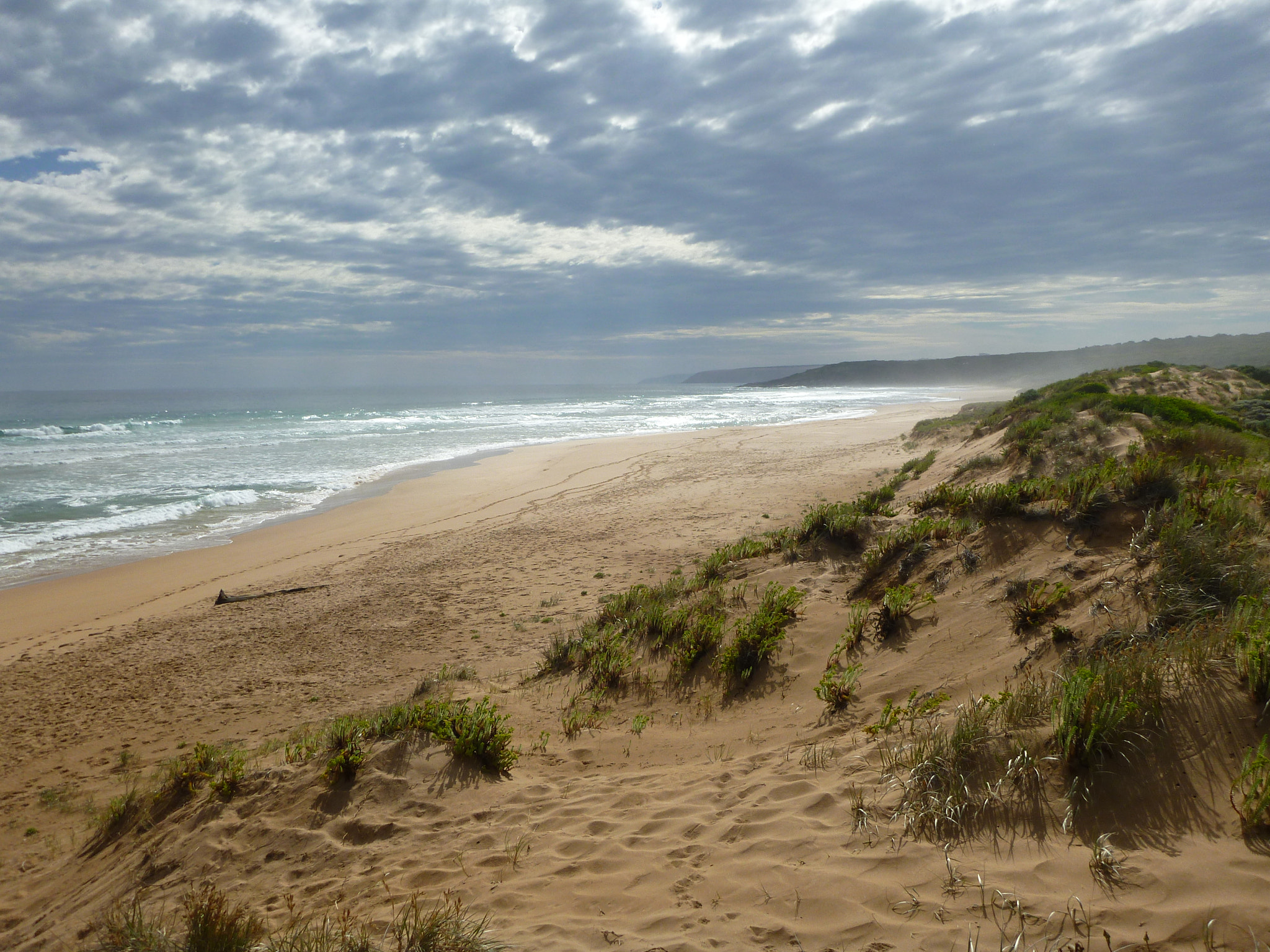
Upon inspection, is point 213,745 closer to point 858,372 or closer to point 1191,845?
point 1191,845

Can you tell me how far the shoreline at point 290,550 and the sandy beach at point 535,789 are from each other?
0.12 meters

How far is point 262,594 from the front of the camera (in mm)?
9609

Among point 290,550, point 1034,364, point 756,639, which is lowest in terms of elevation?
point 290,550

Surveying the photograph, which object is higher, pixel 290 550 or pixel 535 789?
pixel 290 550

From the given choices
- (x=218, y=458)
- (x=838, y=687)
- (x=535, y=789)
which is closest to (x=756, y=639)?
(x=838, y=687)

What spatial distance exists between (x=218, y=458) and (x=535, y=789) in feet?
88.1

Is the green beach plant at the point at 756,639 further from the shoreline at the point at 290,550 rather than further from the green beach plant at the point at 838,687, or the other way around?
the shoreline at the point at 290,550

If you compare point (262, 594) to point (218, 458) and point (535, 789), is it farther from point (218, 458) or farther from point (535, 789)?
point (218, 458)

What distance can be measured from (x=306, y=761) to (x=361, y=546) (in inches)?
334

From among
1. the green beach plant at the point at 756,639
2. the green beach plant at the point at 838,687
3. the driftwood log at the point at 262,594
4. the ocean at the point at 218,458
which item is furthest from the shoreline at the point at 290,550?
the green beach plant at the point at 838,687

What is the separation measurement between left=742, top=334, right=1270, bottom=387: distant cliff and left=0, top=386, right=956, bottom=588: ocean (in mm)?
37001

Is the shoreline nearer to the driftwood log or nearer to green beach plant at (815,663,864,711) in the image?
the driftwood log

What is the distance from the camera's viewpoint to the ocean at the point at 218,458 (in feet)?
45.5

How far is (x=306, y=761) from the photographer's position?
15.0ft
